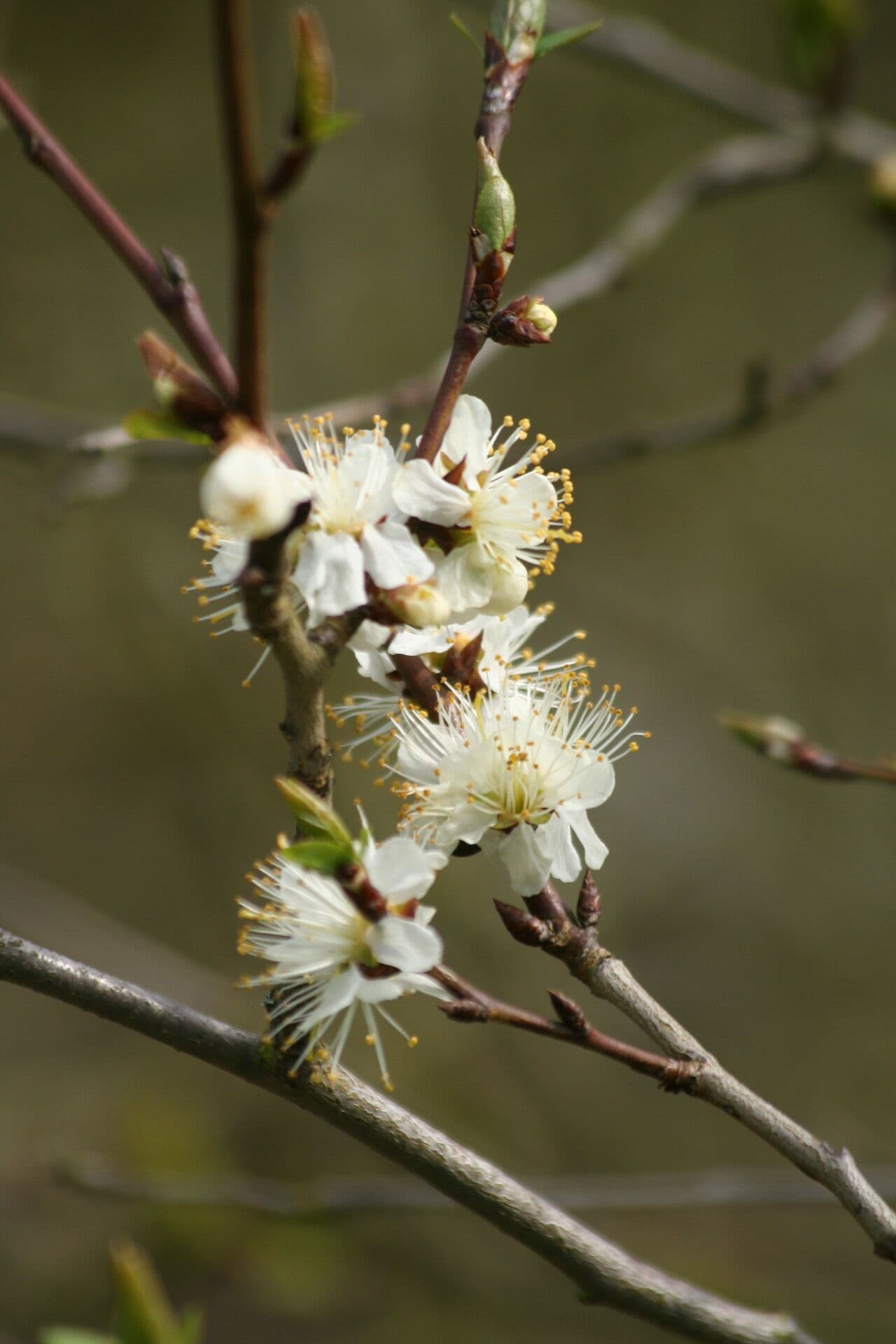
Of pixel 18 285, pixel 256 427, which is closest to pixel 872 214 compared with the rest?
pixel 256 427

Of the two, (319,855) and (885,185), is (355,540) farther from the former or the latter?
(885,185)

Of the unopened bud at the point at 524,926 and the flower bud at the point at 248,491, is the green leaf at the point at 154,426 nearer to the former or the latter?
the flower bud at the point at 248,491

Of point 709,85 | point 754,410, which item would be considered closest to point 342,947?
point 754,410

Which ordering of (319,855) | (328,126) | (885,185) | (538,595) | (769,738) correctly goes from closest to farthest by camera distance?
(328,126) → (319,855) → (769,738) → (885,185) → (538,595)

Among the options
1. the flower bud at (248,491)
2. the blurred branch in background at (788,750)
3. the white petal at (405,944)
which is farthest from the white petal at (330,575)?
the blurred branch in background at (788,750)

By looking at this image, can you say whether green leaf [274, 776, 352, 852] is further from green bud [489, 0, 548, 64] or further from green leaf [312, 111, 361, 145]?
green bud [489, 0, 548, 64]

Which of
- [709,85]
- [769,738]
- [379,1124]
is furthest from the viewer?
[709,85]

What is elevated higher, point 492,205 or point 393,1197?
point 492,205

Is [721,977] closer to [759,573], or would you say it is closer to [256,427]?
[759,573]
